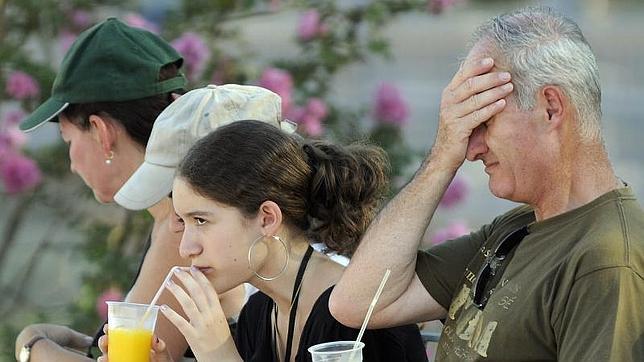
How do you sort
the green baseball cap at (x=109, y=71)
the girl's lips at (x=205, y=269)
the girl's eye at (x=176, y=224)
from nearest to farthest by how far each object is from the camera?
the girl's lips at (x=205, y=269)
the girl's eye at (x=176, y=224)
the green baseball cap at (x=109, y=71)

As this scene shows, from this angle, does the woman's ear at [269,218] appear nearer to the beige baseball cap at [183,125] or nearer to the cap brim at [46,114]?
the beige baseball cap at [183,125]

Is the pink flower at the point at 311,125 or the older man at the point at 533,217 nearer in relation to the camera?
the older man at the point at 533,217

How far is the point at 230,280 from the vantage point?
2891 mm

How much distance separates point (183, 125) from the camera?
10.7ft

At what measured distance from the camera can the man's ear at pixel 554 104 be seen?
7.99 feet

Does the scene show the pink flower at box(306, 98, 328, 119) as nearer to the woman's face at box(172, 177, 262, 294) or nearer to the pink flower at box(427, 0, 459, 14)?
the pink flower at box(427, 0, 459, 14)

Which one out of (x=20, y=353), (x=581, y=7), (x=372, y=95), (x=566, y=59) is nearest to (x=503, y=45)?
(x=566, y=59)

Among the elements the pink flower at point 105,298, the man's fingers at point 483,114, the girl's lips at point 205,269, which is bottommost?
the pink flower at point 105,298

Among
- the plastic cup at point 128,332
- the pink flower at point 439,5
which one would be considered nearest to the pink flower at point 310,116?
the pink flower at point 439,5

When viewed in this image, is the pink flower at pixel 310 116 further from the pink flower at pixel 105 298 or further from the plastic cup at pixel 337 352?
the plastic cup at pixel 337 352

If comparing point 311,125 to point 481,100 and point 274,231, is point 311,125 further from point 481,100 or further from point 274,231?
point 481,100

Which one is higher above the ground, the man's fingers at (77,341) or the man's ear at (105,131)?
the man's ear at (105,131)

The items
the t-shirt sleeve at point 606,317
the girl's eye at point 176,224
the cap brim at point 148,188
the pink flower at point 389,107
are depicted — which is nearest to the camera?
the t-shirt sleeve at point 606,317

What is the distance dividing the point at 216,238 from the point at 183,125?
51 centimetres
